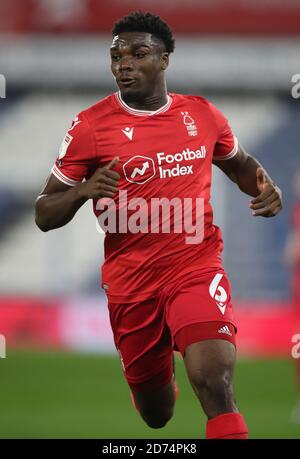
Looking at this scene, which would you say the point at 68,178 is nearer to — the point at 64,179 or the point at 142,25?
the point at 64,179

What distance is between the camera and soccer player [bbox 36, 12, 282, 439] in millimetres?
5539

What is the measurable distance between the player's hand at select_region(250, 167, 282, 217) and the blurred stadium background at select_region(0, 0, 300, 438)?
780 cm

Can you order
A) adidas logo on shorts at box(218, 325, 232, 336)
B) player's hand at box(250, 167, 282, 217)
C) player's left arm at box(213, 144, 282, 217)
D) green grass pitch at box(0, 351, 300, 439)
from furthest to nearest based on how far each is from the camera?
green grass pitch at box(0, 351, 300, 439), player's left arm at box(213, 144, 282, 217), player's hand at box(250, 167, 282, 217), adidas logo on shorts at box(218, 325, 232, 336)

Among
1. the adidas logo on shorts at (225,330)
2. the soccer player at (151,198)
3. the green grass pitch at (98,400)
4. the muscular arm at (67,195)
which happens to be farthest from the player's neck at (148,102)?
the green grass pitch at (98,400)

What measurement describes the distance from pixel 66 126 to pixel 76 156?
15351 mm

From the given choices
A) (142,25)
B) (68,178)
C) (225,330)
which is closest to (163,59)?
(142,25)

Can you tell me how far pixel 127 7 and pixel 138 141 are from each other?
12.2 m

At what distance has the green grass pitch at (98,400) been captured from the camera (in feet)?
28.9

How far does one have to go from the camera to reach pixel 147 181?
5711mm

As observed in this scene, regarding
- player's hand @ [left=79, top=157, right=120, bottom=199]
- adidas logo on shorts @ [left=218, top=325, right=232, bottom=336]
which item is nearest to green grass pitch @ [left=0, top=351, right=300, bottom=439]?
adidas logo on shorts @ [left=218, top=325, right=232, bottom=336]

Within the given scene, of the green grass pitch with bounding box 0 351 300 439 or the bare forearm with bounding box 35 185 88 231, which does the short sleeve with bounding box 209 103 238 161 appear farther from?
the green grass pitch with bounding box 0 351 300 439

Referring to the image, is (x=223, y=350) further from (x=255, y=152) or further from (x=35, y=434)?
(x=255, y=152)

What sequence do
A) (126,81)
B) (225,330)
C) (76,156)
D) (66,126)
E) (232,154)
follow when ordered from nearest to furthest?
(225,330), (76,156), (126,81), (232,154), (66,126)
